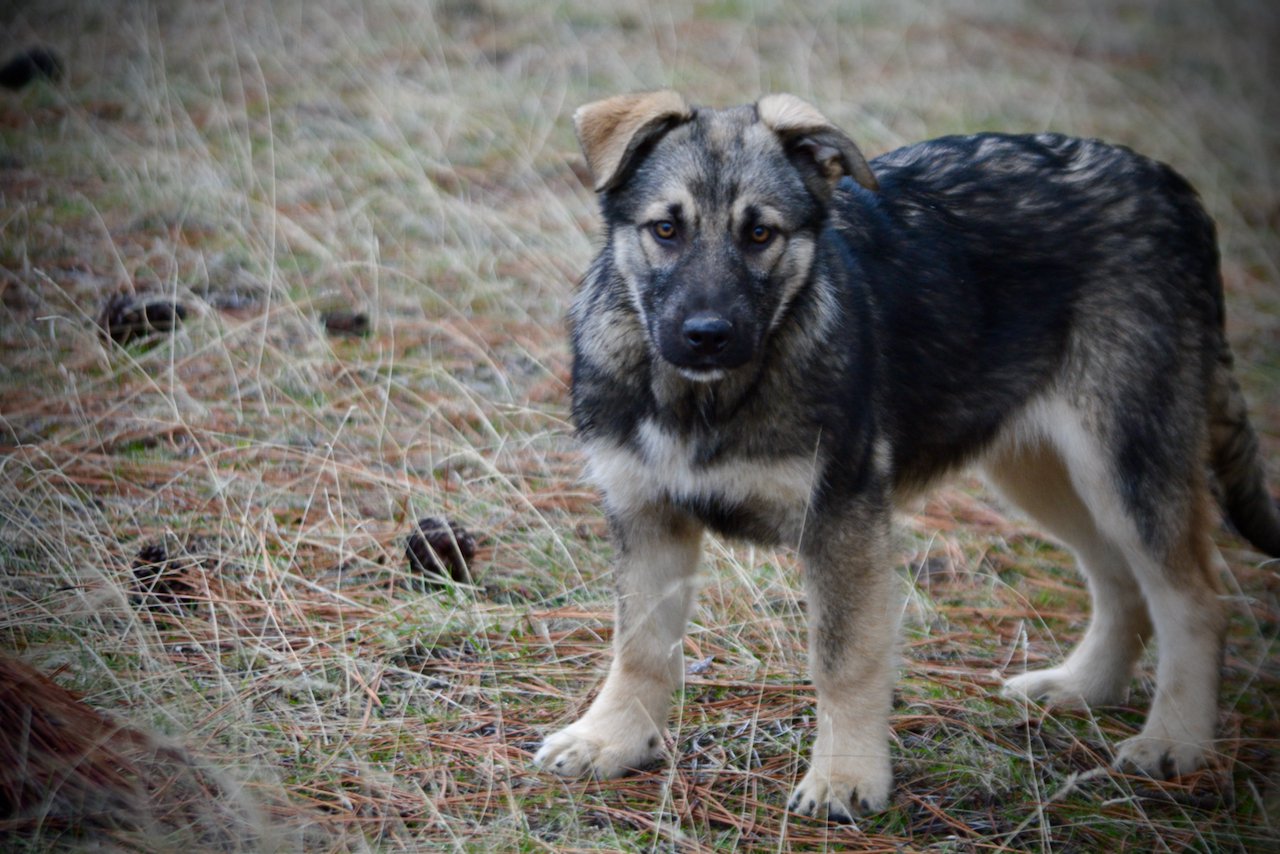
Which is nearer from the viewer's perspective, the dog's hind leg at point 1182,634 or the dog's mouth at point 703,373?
the dog's mouth at point 703,373

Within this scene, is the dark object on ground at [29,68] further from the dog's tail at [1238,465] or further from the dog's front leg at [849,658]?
the dog's tail at [1238,465]

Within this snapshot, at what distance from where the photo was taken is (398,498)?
195 inches

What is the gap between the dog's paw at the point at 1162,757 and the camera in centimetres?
393

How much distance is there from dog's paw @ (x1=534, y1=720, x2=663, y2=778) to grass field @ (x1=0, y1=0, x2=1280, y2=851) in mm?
75

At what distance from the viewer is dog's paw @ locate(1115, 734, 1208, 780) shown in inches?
155

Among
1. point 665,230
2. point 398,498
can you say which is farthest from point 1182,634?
point 398,498

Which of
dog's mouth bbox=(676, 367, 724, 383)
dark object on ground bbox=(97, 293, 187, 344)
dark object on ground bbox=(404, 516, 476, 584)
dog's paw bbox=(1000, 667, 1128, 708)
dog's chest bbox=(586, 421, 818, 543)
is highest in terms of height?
dog's mouth bbox=(676, 367, 724, 383)

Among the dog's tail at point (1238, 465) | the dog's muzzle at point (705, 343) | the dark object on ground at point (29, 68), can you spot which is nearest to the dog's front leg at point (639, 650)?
the dog's muzzle at point (705, 343)

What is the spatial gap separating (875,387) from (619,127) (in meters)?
1.09

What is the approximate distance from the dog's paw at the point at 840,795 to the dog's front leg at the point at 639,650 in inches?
19.2

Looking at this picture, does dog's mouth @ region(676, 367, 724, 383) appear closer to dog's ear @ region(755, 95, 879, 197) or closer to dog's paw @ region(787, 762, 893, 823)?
dog's ear @ region(755, 95, 879, 197)

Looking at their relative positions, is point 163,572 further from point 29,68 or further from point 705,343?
point 29,68

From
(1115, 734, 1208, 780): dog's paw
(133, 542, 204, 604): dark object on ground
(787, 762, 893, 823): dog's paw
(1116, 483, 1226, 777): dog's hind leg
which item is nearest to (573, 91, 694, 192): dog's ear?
(787, 762, 893, 823): dog's paw

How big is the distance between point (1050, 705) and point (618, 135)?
2.37m
